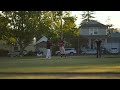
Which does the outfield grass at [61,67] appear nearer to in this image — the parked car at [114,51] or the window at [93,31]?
the parked car at [114,51]

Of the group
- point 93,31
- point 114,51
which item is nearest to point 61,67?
point 114,51

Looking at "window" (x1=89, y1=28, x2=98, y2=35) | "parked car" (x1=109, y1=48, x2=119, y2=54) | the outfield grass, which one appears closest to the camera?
the outfield grass

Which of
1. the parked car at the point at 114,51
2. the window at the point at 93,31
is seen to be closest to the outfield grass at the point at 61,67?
the parked car at the point at 114,51

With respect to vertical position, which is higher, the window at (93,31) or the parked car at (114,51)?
the window at (93,31)

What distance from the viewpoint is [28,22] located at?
5300 cm

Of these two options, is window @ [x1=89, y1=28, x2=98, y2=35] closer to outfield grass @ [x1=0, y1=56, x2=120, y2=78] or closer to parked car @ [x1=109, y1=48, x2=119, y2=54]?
parked car @ [x1=109, y1=48, x2=119, y2=54]

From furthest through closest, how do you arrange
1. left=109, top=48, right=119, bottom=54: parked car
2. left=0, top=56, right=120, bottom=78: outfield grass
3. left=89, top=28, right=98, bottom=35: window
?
left=89, top=28, right=98, bottom=35: window < left=109, top=48, right=119, bottom=54: parked car < left=0, top=56, right=120, bottom=78: outfield grass

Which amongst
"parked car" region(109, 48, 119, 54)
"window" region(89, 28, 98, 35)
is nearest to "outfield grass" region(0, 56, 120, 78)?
"parked car" region(109, 48, 119, 54)

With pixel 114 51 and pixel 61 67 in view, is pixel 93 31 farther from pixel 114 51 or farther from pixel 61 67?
pixel 61 67
